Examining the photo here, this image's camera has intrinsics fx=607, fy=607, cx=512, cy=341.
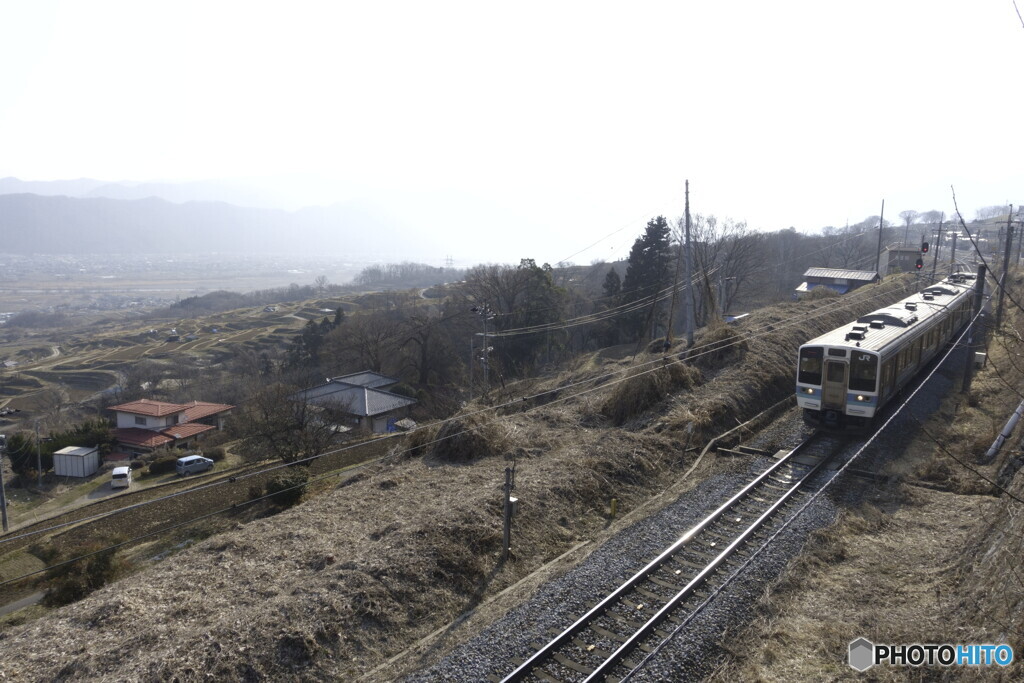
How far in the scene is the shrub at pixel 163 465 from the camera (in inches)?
1268

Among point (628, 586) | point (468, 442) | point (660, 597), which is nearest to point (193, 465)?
point (468, 442)

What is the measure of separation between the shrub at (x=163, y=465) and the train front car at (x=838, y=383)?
3095cm

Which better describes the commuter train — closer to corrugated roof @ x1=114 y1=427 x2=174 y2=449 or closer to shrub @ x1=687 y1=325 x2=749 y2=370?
shrub @ x1=687 y1=325 x2=749 y2=370

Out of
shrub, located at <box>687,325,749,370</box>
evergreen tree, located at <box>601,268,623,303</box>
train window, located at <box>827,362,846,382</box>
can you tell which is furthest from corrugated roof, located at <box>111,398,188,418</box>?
train window, located at <box>827,362,846,382</box>

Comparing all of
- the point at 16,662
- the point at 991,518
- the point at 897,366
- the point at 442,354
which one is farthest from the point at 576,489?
the point at 442,354

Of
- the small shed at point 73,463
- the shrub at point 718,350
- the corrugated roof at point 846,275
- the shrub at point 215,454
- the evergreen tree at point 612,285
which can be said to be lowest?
the small shed at point 73,463

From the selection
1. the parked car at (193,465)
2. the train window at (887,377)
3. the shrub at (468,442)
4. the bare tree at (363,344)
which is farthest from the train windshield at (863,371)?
the bare tree at (363,344)

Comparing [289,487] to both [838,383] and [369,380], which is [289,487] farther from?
[369,380]

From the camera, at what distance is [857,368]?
554 inches

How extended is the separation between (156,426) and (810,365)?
3797cm

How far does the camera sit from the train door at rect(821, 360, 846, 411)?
563 inches

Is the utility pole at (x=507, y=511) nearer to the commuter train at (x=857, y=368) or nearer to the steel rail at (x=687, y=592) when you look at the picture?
the steel rail at (x=687, y=592)

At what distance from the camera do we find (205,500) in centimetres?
2041

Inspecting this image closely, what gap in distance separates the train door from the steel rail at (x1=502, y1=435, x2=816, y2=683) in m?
2.96
